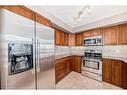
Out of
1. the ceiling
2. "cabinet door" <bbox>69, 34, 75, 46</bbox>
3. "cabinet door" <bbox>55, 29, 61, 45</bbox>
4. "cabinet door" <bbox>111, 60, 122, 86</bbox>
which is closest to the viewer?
the ceiling

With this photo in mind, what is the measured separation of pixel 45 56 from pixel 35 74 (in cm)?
40

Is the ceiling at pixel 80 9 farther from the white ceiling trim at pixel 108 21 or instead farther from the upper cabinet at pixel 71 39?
the upper cabinet at pixel 71 39

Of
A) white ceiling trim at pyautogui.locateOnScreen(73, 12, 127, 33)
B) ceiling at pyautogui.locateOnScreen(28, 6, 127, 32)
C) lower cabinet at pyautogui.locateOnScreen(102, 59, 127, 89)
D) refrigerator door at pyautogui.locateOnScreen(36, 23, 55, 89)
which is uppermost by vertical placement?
ceiling at pyautogui.locateOnScreen(28, 6, 127, 32)

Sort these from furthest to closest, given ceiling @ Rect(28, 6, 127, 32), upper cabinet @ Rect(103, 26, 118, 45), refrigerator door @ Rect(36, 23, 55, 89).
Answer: upper cabinet @ Rect(103, 26, 118, 45), ceiling @ Rect(28, 6, 127, 32), refrigerator door @ Rect(36, 23, 55, 89)

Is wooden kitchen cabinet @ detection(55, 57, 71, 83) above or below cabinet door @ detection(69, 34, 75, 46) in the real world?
below

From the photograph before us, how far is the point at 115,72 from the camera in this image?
3379mm

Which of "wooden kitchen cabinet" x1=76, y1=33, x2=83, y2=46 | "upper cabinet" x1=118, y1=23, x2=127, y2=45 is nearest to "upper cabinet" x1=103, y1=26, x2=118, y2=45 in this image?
"upper cabinet" x1=118, y1=23, x2=127, y2=45

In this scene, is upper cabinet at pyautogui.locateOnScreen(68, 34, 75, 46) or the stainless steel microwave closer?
the stainless steel microwave

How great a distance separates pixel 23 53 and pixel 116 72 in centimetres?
299

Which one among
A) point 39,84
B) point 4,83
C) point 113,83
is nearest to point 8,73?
point 4,83

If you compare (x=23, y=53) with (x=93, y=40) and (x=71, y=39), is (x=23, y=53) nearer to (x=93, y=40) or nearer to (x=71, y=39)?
(x=93, y=40)

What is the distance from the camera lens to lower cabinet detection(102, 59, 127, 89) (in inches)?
122

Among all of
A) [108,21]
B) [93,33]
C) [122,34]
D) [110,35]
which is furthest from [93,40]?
[122,34]

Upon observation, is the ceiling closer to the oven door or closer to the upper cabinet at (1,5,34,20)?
the upper cabinet at (1,5,34,20)
